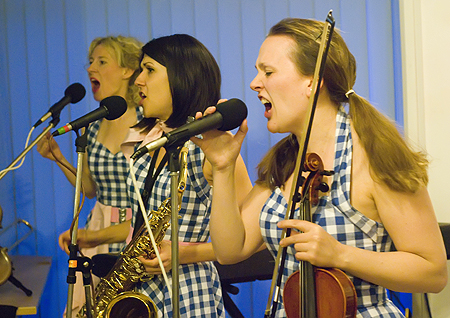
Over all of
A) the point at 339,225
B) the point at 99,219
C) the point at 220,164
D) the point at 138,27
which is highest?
the point at 138,27

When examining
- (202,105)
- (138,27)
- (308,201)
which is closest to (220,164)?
(308,201)

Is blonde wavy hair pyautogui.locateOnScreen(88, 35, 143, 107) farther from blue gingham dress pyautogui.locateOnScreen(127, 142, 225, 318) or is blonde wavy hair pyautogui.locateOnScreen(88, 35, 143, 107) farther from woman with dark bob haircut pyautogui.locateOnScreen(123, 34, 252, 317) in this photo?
blue gingham dress pyautogui.locateOnScreen(127, 142, 225, 318)

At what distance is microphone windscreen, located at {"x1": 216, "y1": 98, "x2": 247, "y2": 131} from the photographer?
49.0 inches

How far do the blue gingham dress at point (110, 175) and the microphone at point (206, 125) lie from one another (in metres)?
1.24

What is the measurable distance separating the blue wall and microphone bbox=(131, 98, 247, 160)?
1612 millimetres

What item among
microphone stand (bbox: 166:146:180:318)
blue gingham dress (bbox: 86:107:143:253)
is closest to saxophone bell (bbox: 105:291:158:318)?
microphone stand (bbox: 166:146:180:318)

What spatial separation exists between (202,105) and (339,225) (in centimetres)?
83

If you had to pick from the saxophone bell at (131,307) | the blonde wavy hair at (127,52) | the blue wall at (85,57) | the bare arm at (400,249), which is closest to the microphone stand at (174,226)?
the bare arm at (400,249)

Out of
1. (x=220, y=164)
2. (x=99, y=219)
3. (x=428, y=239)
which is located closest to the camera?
(x=428, y=239)

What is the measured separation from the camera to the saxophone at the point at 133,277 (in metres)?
1.68

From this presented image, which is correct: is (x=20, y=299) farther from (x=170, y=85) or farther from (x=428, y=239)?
(x=428, y=239)

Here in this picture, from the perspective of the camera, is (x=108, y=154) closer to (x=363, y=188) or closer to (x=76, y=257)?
(x=76, y=257)

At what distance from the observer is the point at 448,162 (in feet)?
8.85

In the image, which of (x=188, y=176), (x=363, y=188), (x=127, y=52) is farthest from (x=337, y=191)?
(x=127, y=52)
